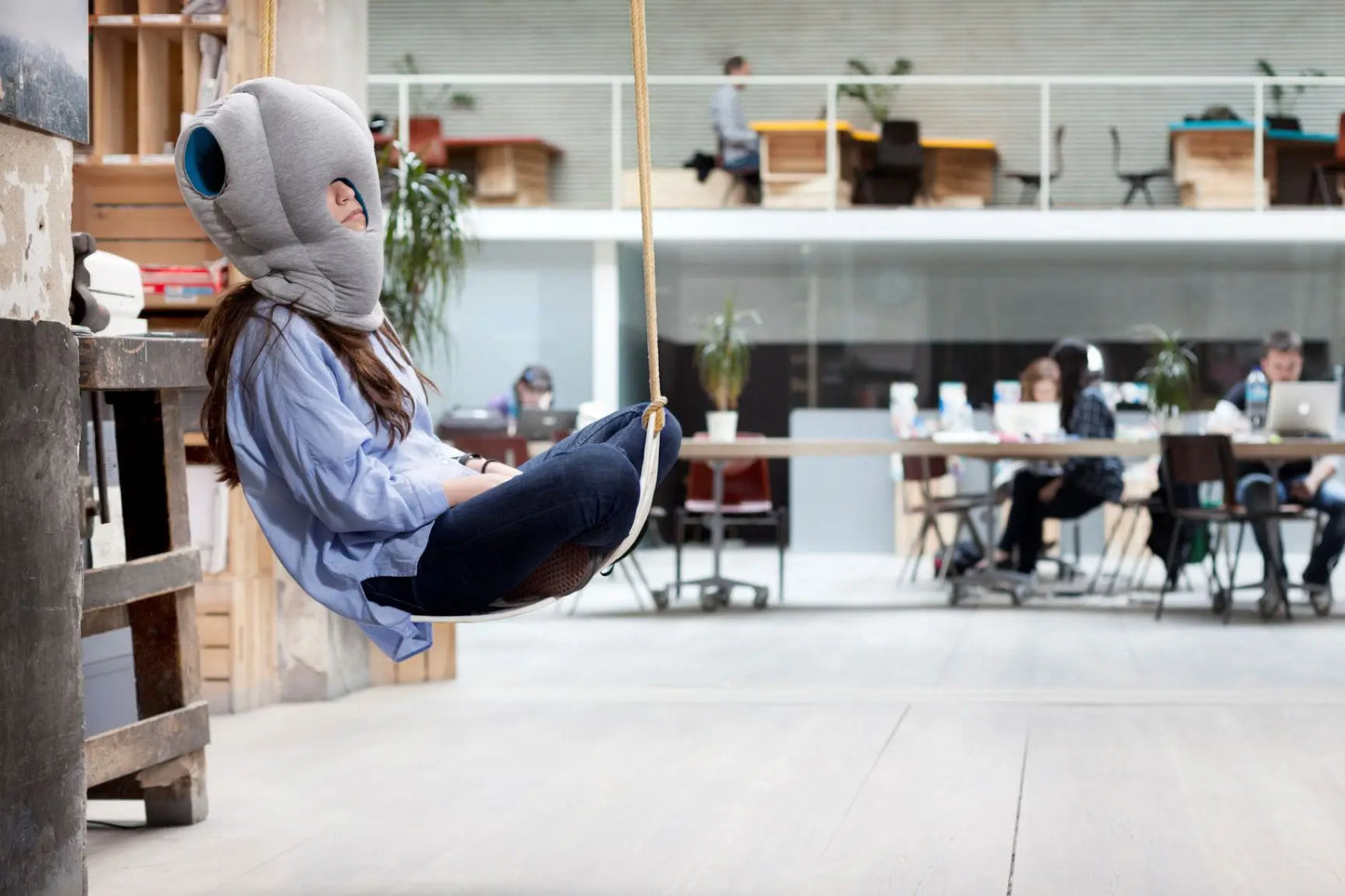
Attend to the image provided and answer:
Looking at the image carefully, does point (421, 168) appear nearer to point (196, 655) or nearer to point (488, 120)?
point (196, 655)

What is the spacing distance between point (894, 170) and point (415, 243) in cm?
663

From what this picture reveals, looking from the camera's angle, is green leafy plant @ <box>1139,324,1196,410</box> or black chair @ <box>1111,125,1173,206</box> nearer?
green leafy plant @ <box>1139,324,1196,410</box>

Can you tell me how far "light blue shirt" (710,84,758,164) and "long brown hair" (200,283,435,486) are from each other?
30.0ft

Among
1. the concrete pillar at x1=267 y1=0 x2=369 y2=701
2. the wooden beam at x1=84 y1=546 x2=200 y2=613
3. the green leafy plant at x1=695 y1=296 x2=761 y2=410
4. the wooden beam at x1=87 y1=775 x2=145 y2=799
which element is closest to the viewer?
the wooden beam at x1=84 y1=546 x2=200 y2=613

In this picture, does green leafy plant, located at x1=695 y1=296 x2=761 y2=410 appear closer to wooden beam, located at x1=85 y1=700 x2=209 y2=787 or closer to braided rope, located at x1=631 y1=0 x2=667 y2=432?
wooden beam, located at x1=85 y1=700 x2=209 y2=787

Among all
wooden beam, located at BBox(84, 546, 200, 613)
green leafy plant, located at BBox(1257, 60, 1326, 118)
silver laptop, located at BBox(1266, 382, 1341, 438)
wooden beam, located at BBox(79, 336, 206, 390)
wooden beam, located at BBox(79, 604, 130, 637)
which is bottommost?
wooden beam, located at BBox(79, 604, 130, 637)

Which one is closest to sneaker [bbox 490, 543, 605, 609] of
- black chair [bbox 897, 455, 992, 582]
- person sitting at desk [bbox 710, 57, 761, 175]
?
black chair [bbox 897, 455, 992, 582]

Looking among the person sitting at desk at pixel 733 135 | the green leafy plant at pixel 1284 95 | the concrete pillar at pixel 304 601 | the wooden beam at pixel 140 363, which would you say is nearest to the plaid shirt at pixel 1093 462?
the person sitting at desk at pixel 733 135

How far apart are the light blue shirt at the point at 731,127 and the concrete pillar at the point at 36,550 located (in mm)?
8967

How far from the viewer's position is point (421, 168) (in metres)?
Result: 5.73

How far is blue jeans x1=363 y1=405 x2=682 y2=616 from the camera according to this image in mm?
2408

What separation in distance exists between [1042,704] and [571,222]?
705 cm

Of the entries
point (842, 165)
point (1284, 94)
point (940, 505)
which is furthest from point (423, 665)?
point (1284, 94)

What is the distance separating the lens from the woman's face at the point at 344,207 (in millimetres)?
2547
